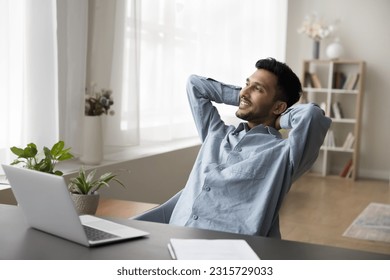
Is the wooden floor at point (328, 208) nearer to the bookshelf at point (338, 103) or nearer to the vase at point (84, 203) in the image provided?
the bookshelf at point (338, 103)

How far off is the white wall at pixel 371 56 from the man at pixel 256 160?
5089mm

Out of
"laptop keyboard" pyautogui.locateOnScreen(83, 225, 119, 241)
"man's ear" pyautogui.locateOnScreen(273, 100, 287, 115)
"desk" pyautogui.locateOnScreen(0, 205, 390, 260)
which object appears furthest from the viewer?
"man's ear" pyautogui.locateOnScreen(273, 100, 287, 115)

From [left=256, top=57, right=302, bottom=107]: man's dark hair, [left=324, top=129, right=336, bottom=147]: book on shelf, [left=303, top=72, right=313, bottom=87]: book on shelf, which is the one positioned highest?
[left=256, top=57, right=302, bottom=107]: man's dark hair

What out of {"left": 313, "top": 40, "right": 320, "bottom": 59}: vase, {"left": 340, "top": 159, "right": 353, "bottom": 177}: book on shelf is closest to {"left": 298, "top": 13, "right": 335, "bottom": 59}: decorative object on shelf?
{"left": 313, "top": 40, "right": 320, "bottom": 59}: vase

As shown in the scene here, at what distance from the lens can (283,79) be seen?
231cm

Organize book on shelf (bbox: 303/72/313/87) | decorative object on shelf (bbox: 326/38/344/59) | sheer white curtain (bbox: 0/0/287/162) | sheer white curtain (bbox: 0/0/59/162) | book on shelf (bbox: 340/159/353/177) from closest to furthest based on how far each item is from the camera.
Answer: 1. sheer white curtain (bbox: 0/0/59/162)
2. sheer white curtain (bbox: 0/0/287/162)
3. decorative object on shelf (bbox: 326/38/344/59)
4. book on shelf (bbox: 340/159/353/177)
5. book on shelf (bbox: 303/72/313/87)

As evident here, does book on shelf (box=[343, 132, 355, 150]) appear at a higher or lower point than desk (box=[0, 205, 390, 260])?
lower

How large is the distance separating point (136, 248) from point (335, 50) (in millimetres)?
6003

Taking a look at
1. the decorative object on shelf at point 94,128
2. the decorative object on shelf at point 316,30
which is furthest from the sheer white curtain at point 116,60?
the decorative object on shelf at point 316,30

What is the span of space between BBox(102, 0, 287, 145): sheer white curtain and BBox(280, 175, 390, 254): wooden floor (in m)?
1.16

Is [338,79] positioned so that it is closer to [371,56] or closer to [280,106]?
[371,56]

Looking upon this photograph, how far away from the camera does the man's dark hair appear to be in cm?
230

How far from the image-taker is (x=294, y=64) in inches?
296

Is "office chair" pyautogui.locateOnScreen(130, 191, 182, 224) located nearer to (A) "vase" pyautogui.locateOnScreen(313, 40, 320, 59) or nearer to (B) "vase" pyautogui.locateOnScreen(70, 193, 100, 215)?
(B) "vase" pyautogui.locateOnScreen(70, 193, 100, 215)
